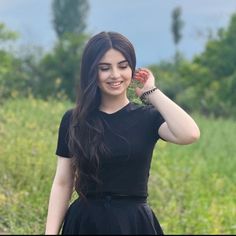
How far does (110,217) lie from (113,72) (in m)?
0.52

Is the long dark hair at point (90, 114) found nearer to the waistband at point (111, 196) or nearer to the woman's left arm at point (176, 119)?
the waistband at point (111, 196)

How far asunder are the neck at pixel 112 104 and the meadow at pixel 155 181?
8.59 feet

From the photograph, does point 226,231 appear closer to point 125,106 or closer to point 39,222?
point 39,222

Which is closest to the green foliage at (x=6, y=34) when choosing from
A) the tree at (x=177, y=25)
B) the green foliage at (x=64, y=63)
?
the green foliage at (x=64, y=63)

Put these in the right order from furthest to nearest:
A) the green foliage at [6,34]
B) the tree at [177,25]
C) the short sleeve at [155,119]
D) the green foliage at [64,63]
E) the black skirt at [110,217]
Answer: the tree at [177,25]
the green foliage at [64,63]
the green foliage at [6,34]
the short sleeve at [155,119]
the black skirt at [110,217]

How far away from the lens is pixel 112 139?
2594 mm

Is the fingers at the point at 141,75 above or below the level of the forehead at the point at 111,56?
below

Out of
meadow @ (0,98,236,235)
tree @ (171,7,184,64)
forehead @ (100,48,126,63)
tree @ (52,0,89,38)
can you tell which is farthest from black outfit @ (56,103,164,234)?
tree @ (171,7,184,64)

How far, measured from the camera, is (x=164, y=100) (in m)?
2.52

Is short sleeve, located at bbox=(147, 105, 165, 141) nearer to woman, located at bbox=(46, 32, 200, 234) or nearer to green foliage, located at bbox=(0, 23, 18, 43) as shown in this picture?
woman, located at bbox=(46, 32, 200, 234)

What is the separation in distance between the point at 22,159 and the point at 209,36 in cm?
2519

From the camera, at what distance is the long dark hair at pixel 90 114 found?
2562 millimetres

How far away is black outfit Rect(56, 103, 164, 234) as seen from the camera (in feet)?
8.27

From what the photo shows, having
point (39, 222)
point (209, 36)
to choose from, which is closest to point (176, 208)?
point (39, 222)
